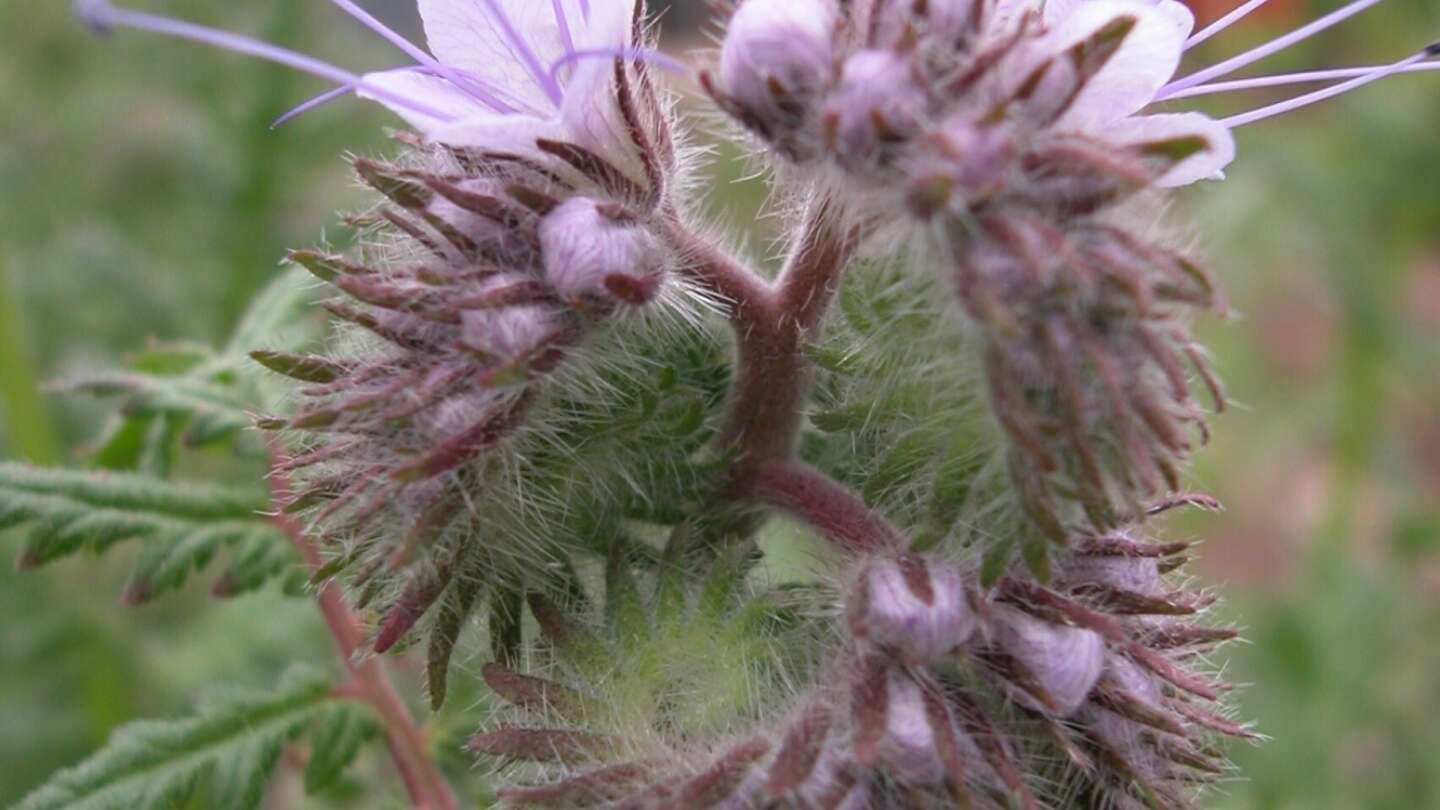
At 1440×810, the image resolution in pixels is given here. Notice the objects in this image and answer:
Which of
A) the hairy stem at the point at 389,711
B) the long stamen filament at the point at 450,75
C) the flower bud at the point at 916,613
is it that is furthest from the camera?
the hairy stem at the point at 389,711

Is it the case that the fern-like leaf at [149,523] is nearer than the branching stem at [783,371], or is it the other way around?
the branching stem at [783,371]

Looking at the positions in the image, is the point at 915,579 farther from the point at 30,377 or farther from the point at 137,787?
the point at 30,377

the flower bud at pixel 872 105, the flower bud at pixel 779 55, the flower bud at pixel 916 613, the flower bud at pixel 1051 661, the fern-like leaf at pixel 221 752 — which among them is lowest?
the flower bud at pixel 1051 661

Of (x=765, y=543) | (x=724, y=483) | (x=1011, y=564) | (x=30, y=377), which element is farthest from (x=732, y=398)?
(x=30, y=377)

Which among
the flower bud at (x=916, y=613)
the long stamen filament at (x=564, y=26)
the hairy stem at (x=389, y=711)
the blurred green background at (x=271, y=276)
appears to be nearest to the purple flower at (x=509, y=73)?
the long stamen filament at (x=564, y=26)

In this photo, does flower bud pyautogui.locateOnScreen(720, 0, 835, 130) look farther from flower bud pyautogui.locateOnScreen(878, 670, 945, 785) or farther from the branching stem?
flower bud pyautogui.locateOnScreen(878, 670, 945, 785)

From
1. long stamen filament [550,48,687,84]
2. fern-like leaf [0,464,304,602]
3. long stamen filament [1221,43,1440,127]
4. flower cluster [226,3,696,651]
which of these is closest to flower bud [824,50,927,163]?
long stamen filament [550,48,687,84]

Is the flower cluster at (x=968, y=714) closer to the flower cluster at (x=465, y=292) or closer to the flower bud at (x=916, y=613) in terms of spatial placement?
the flower bud at (x=916, y=613)
